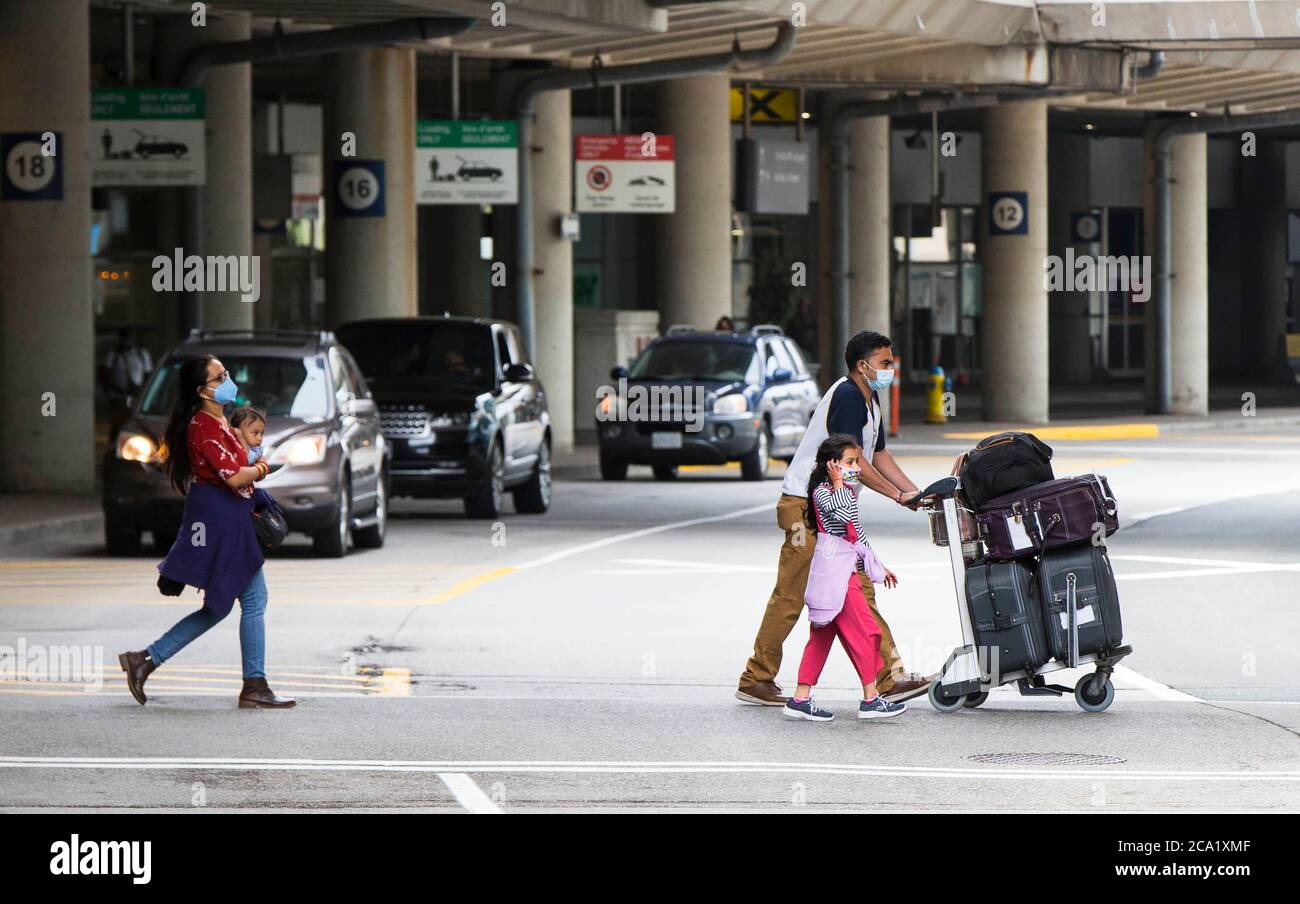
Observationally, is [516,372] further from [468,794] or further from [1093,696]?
[468,794]

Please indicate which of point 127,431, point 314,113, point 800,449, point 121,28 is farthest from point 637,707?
point 314,113

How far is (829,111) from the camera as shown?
42969 millimetres

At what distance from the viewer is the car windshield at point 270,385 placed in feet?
62.9

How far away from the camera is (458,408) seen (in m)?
22.2

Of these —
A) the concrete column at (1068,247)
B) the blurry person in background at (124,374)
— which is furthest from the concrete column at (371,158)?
the concrete column at (1068,247)

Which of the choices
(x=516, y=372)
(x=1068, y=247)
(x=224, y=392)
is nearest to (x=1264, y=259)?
(x=1068, y=247)

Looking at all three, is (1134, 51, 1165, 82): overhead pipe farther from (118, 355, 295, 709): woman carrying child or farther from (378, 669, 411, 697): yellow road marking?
(118, 355, 295, 709): woman carrying child

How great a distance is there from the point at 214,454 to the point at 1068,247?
193 feet

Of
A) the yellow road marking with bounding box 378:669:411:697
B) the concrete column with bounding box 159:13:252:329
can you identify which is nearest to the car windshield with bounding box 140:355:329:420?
the yellow road marking with bounding box 378:669:411:697

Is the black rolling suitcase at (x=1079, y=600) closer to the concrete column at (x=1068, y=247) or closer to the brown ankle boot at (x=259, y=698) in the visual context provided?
the brown ankle boot at (x=259, y=698)

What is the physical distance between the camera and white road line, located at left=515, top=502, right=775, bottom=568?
1888 cm

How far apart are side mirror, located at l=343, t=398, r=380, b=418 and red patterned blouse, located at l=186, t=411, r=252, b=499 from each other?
785 cm
